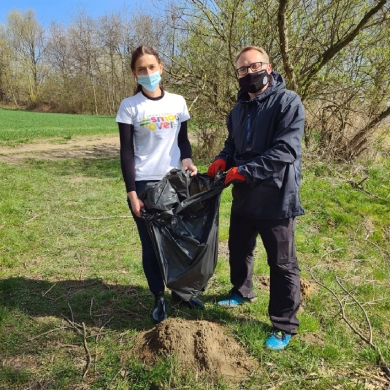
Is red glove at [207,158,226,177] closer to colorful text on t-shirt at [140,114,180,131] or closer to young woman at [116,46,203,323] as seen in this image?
young woman at [116,46,203,323]

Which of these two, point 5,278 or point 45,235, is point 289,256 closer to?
point 5,278

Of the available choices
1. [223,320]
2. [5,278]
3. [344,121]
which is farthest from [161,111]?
[344,121]

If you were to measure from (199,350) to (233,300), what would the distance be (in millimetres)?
810

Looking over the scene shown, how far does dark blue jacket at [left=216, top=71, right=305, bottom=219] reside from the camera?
6.95ft

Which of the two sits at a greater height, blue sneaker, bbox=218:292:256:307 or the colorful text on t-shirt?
the colorful text on t-shirt

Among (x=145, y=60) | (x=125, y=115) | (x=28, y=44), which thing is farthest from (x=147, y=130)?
(x=28, y=44)

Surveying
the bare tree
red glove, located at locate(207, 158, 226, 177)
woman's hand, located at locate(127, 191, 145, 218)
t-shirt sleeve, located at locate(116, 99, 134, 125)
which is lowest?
woman's hand, located at locate(127, 191, 145, 218)

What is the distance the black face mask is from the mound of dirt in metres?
1.67

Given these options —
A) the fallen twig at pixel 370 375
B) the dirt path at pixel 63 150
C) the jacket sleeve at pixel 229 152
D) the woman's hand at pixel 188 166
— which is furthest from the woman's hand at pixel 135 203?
the dirt path at pixel 63 150

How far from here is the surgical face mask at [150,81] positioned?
2398 millimetres

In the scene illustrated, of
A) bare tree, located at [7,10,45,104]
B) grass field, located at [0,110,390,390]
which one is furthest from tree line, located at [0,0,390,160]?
bare tree, located at [7,10,45,104]

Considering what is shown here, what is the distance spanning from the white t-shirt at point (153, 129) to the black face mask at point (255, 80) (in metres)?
0.50

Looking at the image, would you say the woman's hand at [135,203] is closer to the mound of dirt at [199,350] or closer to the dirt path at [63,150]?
the mound of dirt at [199,350]

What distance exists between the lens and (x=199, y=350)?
2.21 m
